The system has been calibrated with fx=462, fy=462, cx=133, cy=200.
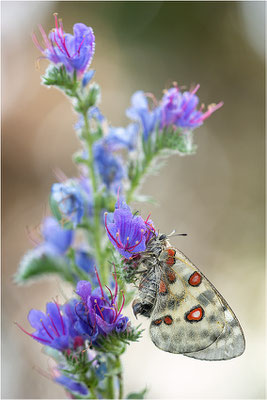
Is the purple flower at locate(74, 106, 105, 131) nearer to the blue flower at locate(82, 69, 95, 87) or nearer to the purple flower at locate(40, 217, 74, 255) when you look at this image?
the blue flower at locate(82, 69, 95, 87)

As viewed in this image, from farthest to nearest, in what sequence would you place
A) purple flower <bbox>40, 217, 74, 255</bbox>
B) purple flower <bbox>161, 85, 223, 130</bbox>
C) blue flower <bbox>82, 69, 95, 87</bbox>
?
purple flower <bbox>40, 217, 74, 255</bbox> → purple flower <bbox>161, 85, 223, 130</bbox> → blue flower <bbox>82, 69, 95, 87</bbox>

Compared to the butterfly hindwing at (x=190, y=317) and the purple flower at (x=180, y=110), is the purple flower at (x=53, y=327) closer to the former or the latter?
the butterfly hindwing at (x=190, y=317)

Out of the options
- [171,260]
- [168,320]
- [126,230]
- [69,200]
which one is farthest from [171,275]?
[69,200]

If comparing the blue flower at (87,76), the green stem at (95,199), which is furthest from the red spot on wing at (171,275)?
the blue flower at (87,76)

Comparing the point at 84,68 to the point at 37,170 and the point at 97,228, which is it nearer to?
the point at 97,228

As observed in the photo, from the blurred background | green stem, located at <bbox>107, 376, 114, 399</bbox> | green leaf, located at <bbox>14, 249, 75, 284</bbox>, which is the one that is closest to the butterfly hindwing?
green stem, located at <bbox>107, 376, 114, 399</bbox>
